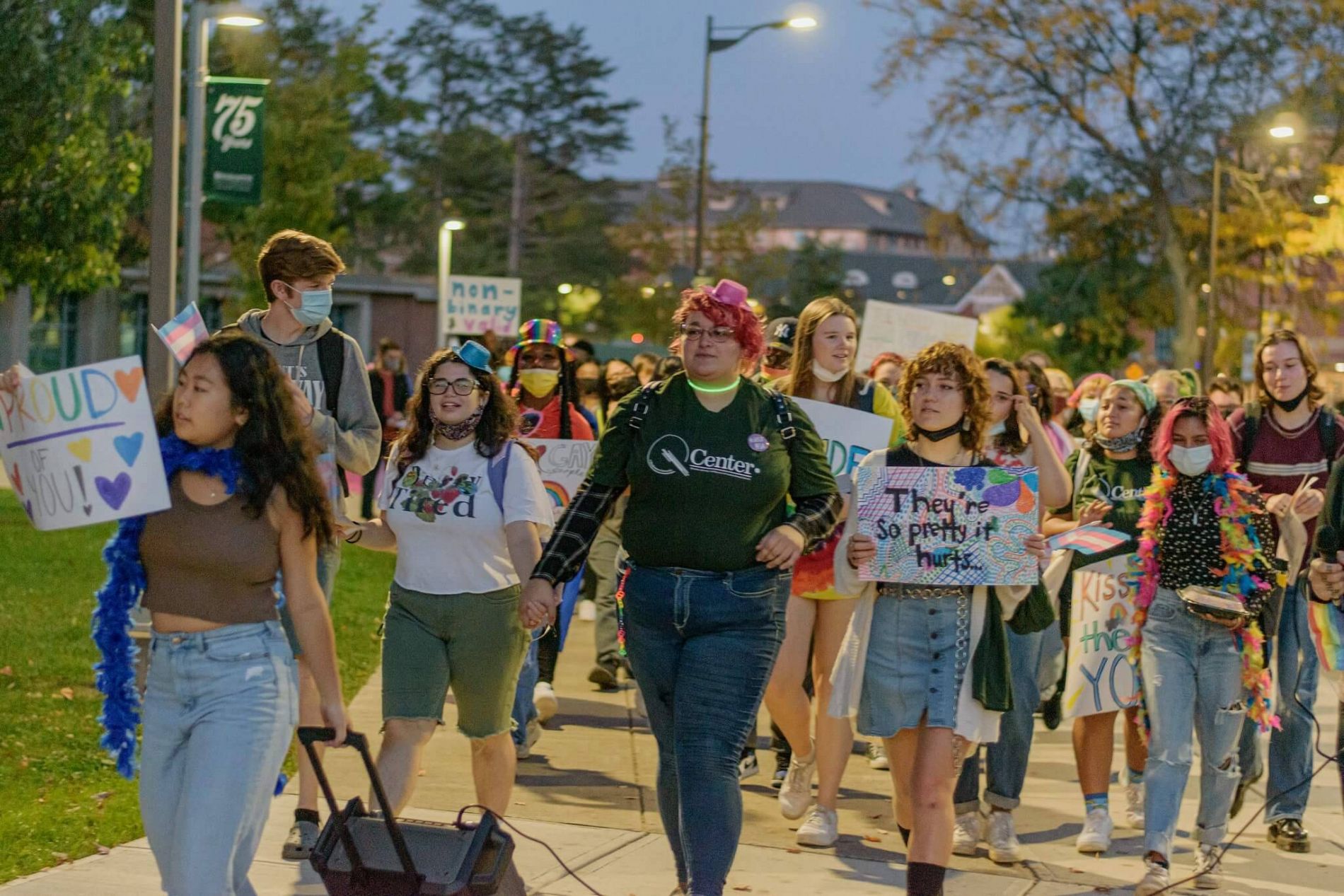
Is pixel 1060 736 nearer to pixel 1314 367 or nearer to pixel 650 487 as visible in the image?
pixel 1314 367

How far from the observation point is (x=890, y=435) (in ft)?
23.2

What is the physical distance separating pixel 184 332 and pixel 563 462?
3.34 meters

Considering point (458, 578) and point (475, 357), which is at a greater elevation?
point (475, 357)

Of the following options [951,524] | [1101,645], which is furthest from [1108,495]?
[951,524]

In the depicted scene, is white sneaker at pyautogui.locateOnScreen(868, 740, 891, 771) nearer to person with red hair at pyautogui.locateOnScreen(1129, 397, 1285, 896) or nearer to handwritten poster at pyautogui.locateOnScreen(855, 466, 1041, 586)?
person with red hair at pyautogui.locateOnScreen(1129, 397, 1285, 896)

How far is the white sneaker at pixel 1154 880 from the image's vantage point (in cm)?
623

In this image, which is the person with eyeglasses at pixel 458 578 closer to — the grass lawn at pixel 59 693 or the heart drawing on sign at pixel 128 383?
the grass lawn at pixel 59 693

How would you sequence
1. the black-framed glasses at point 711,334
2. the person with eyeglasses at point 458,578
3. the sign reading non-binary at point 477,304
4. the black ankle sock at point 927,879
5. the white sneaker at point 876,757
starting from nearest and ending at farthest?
the black-framed glasses at point 711,334, the black ankle sock at point 927,879, the person with eyeglasses at point 458,578, the white sneaker at point 876,757, the sign reading non-binary at point 477,304

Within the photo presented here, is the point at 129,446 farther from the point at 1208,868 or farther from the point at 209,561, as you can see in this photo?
the point at 1208,868

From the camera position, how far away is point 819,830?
689cm

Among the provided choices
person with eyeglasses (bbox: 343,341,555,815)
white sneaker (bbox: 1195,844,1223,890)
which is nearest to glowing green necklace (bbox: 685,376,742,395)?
person with eyeglasses (bbox: 343,341,555,815)

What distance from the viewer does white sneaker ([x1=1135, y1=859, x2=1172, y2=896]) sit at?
623 cm

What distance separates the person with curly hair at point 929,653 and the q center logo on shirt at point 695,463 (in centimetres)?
59

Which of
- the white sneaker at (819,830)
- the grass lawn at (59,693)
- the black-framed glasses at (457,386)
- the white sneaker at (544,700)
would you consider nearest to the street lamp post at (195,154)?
the grass lawn at (59,693)
